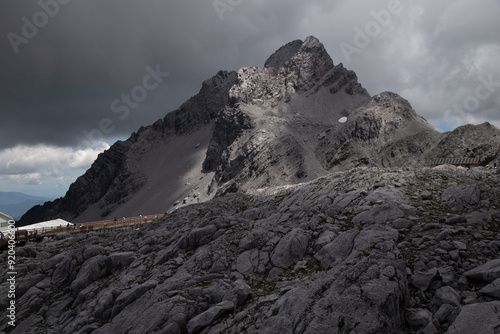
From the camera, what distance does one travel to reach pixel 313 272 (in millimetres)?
11109

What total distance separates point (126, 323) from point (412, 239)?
39.1ft

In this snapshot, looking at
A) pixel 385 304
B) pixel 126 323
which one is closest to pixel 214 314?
pixel 126 323

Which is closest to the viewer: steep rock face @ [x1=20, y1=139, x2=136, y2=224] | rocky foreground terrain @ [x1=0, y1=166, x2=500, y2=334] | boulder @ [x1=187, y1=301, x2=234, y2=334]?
rocky foreground terrain @ [x1=0, y1=166, x2=500, y2=334]

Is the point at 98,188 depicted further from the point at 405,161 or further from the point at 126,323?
the point at 126,323

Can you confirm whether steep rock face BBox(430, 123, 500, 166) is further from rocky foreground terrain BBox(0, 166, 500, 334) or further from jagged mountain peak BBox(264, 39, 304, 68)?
jagged mountain peak BBox(264, 39, 304, 68)

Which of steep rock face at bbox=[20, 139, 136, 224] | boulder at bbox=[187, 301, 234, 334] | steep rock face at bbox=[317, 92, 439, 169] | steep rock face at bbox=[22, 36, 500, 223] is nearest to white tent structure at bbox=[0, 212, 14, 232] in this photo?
steep rock face at bbox=[22, 36, 500, 223]

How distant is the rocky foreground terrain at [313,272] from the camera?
25.6 ft

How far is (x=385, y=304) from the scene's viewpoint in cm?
760

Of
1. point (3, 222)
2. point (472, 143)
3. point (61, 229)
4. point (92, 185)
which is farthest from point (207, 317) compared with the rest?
point (92, 185)

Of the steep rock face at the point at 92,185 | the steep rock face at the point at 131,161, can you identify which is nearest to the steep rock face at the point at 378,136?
the steep rock face at the point at 131,161

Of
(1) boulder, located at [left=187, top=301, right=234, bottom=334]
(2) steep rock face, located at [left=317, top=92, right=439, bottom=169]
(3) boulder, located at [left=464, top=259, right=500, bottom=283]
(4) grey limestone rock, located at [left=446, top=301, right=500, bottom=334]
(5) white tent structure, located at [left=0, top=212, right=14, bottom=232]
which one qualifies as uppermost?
(2) steep rock face, located at [left=317, top=92, right=439, bottom=169]

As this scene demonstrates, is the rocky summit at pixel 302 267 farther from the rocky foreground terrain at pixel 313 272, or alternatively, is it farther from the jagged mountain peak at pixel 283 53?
the jagged mountain peak at pixel 283 53

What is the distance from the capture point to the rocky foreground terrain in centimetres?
780

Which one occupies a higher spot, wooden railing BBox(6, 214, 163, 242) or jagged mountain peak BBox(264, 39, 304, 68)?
jagged mountain peak BBox(264, 39, 304, 68)
